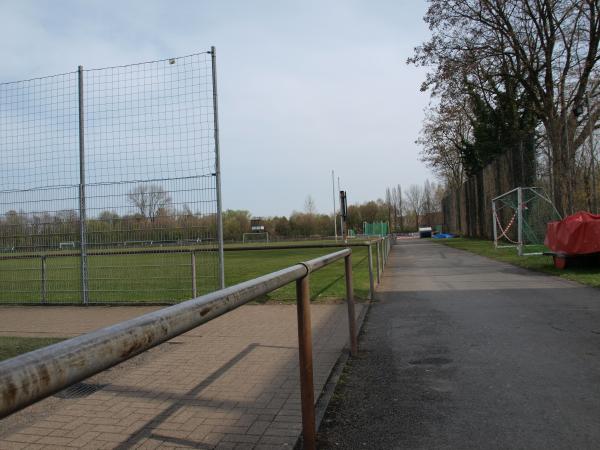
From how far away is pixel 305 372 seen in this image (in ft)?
9.63

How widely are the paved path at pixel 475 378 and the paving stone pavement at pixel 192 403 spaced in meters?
0.42

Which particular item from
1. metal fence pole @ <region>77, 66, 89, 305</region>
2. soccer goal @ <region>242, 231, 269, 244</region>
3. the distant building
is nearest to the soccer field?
metal fence pole @ <region>77, 66, 89, 305</region>

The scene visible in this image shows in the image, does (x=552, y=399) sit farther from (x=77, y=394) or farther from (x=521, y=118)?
(x=521, y=118)

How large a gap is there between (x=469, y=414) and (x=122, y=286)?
729 cm

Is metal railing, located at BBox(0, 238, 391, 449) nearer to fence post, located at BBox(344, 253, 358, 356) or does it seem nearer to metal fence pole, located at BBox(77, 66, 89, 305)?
fence post, located at BBox(344, 253, 358, 356)

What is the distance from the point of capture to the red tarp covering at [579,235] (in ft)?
38.8

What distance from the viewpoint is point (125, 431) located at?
3.30 meters

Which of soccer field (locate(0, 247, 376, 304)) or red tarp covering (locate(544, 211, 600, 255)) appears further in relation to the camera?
red tarp covering (locate(544, 211, 600, 255))

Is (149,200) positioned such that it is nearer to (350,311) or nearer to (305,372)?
(350,311)

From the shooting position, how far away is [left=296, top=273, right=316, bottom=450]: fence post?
2871 millimetres

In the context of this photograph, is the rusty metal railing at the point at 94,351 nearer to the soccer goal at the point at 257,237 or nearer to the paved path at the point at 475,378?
the paved path at the point at 475,378

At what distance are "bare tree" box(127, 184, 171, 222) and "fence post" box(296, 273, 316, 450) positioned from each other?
6.23 m

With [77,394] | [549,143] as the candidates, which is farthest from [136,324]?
[549,143]

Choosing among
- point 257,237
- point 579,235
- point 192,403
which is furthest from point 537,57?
point 257,237
